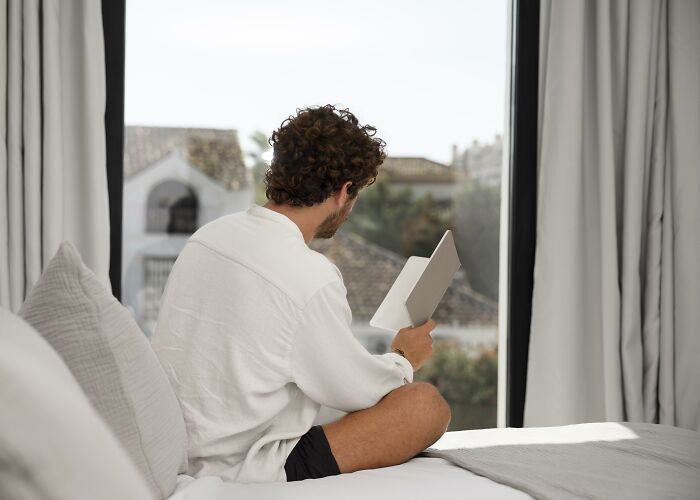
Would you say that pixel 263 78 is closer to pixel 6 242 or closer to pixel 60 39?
pixel 60 39

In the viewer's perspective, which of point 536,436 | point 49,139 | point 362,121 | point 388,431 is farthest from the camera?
point 362,121

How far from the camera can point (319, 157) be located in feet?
6.23

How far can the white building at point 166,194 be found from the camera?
2939 millimetres

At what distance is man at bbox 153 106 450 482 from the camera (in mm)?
1555

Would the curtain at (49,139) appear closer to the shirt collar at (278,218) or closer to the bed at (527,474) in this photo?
the shirt collar at (278,218)

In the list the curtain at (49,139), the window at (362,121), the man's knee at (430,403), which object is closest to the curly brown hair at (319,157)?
the man's knee at (430,403)

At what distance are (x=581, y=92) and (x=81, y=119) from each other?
1760mm

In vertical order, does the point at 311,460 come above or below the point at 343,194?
below

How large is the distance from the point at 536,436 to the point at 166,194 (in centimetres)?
169

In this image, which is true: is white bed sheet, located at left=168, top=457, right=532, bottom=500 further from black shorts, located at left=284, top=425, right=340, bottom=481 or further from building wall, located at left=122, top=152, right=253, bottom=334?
building wall, located at left=122, top=152, right=253, bottom=334

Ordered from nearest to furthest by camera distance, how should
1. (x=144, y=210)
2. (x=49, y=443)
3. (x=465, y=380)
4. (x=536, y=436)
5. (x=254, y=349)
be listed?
(x=49, y=443) → (x=254, y=349) → (x=536, y=436) → (x=144, y=210) → (x=465, y=380)

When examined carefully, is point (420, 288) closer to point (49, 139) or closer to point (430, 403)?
point (430, 403)

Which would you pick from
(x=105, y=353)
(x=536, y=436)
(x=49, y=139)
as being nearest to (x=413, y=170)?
(x=49, y=139)

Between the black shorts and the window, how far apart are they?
1.47 m
